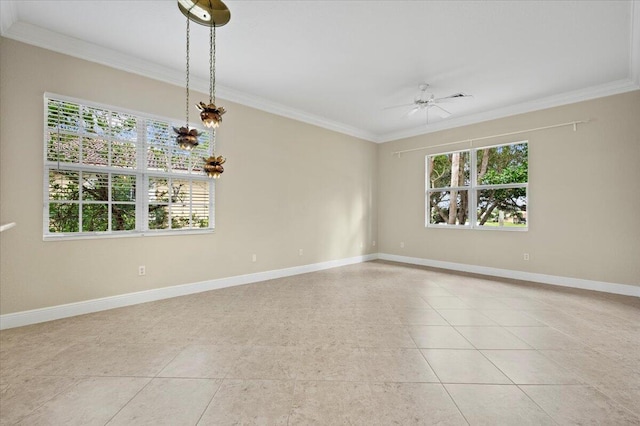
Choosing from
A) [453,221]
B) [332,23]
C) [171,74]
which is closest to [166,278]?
[171,74]

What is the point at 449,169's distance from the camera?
6.06m

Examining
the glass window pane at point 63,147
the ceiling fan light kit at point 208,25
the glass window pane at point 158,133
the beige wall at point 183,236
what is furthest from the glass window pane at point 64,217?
the ceiling fan light kit at point 208,25

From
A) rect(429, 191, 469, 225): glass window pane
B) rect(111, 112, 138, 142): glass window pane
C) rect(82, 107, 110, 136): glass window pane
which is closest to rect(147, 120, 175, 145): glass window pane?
rect(111, 112, 138, 142): glass window pane

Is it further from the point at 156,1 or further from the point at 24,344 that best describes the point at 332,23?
the point at 24,344

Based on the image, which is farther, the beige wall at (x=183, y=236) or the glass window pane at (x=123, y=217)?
the glass window pane at (x=123, y=217)

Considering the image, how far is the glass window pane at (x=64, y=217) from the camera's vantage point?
311 centimetres

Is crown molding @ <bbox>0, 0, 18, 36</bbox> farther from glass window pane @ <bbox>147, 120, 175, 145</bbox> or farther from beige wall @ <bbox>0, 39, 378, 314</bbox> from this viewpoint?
glass window pane @ <bbox>147, 120, 175, 145</bbox>

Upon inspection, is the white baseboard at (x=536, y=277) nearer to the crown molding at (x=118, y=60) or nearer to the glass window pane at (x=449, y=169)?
the glass window pane at (x=449, y=169)

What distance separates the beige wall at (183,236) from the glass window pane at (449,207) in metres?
1.50

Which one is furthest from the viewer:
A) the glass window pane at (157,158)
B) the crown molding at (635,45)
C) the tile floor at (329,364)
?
the glass window pane at (157,158)

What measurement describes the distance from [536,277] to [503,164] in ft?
6.74

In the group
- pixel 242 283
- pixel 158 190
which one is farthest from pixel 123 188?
pixel 242 283

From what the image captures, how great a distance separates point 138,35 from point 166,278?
2.89 meters

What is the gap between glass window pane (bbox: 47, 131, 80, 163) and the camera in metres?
3.08
